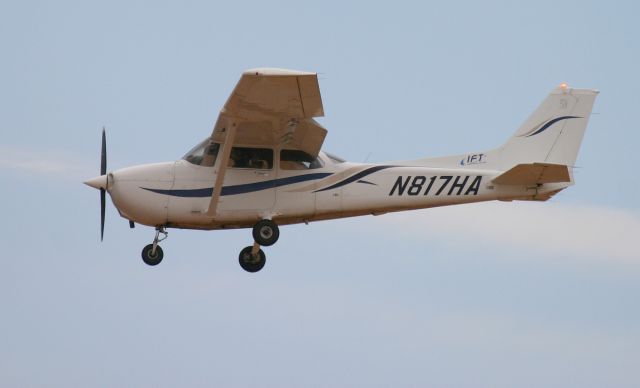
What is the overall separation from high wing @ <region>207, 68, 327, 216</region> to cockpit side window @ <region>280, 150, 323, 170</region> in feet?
0.26

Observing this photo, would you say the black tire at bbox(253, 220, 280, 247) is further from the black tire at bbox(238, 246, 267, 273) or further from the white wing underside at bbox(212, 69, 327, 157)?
the white wing underside at bbox(212, 69, 327, 157)

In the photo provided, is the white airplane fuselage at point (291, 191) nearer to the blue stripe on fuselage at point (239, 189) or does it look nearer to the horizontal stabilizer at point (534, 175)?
the blue stripe on fuselage at point (239, 189)

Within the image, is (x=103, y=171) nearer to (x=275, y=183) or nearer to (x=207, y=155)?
(x=207, y=155)

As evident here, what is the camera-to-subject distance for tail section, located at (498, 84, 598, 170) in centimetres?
1947

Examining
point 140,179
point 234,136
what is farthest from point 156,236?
point 234,136

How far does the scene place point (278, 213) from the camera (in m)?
18.3

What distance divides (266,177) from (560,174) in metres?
4.59

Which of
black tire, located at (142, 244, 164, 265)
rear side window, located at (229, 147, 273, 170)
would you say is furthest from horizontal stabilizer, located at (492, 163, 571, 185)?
black tire, located at (142, 244, 164, 265)

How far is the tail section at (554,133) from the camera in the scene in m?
19.5

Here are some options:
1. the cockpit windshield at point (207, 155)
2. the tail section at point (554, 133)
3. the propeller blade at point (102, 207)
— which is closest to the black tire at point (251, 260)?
the cockpit windshield at point (207, 155)

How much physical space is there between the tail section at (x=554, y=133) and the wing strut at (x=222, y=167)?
468 cm

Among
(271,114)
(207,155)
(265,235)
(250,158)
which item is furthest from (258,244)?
(271,114)

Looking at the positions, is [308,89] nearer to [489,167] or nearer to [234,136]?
[234,136]

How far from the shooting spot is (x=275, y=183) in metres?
18.3
